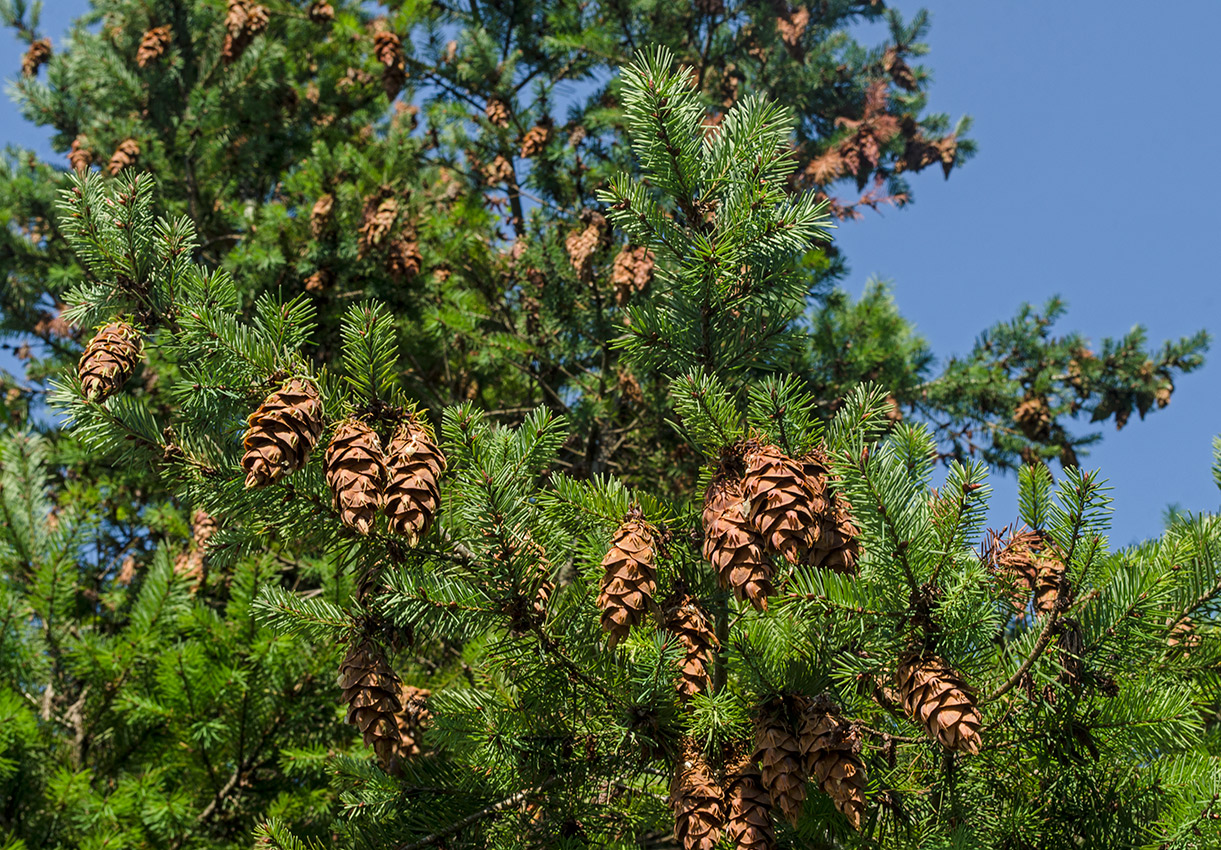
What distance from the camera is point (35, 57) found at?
6734 mm

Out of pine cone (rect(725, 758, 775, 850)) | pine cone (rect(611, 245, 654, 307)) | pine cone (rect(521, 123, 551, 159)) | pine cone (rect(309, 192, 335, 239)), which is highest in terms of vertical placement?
pine cone (rect(521, 123, 551, 159))

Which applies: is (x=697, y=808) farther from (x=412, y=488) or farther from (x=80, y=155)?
(x=80, y=155)

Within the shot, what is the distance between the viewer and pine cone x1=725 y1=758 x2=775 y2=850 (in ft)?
6.04

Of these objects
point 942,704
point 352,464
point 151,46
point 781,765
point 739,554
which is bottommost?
point 781,765

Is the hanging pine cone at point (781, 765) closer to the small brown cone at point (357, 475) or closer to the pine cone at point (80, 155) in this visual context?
the small brown cone at point (357, 475)

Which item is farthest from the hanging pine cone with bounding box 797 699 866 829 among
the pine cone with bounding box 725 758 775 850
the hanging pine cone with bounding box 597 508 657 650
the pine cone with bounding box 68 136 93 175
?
the pine cone with bounding box 68 136 93 175

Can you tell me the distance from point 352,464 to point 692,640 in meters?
0.88

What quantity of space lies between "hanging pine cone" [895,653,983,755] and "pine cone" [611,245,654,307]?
220cm

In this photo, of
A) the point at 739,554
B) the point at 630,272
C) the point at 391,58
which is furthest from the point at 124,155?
the point at 739,554

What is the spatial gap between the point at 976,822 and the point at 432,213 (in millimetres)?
5282

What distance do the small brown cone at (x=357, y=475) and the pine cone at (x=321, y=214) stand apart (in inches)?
149

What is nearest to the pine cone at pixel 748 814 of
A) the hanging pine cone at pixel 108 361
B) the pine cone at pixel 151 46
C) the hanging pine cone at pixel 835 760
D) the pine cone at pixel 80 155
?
the hanging pine cone at pixel 835 760

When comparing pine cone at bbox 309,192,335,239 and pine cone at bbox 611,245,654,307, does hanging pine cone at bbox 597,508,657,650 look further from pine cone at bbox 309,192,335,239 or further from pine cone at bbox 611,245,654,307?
pine cone at bbox 309,192,335,239

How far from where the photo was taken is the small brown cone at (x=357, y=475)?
1.69 m
